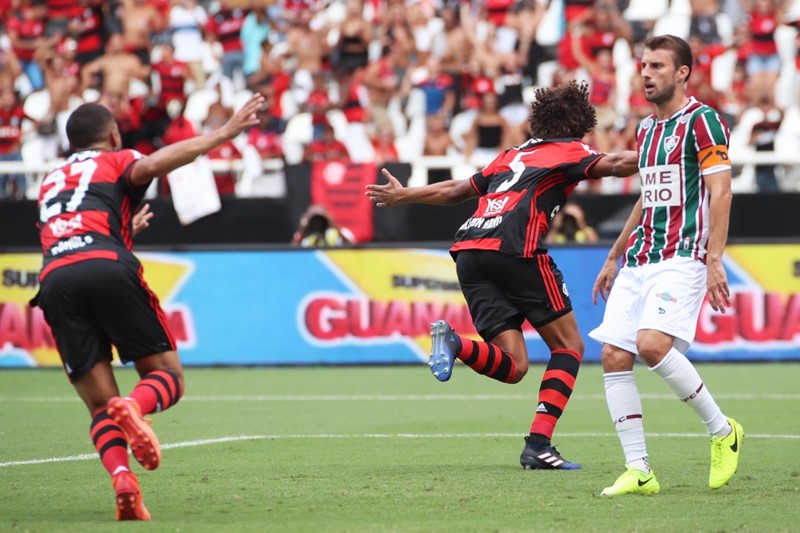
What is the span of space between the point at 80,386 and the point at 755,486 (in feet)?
11.4

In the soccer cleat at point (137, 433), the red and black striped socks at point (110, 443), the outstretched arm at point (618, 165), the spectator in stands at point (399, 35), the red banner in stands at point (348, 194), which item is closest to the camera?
the soccer cleat at point (137, 433)

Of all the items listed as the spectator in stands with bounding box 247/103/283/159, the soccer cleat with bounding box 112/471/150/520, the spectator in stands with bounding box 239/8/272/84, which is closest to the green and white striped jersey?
the soccer cleat with bounding box 112/471/150/520

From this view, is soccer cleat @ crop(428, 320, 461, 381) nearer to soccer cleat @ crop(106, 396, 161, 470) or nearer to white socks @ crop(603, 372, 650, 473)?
white socks @ crop(603, 372, 650, 473)

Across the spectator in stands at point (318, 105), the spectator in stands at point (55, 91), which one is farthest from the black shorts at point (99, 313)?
the spectator in stands at point (55, 91)

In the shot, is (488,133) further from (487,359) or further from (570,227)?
(487,359)

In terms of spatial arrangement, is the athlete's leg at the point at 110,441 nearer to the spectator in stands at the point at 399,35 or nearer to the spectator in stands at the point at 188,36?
the spectator in stands at the point at 399,35

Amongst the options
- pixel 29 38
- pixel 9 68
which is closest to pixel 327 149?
pixel 9 68

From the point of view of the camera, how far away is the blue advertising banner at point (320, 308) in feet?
50.5

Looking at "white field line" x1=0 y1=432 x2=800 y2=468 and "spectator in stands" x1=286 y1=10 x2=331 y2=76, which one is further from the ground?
"spectator in stands" x1=286 y1=10 x2=331 y2=76

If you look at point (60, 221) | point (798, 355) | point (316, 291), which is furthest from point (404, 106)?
point (60, 221)

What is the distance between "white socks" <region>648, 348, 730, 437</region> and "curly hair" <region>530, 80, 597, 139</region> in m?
1.78

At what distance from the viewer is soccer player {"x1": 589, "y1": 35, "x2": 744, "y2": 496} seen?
6.87m

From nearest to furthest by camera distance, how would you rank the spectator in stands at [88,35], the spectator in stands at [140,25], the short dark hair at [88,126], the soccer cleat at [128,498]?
the soccer cleat at [128,498] → the short dark hair at [88,126] → the spectator in stands at [140,25] → the spectator in stands at [88,35]

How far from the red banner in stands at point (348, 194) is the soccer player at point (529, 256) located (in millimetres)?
8869
